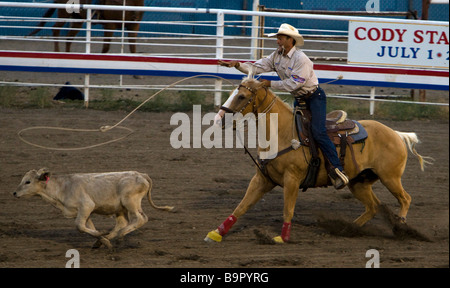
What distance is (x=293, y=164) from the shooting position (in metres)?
6.47

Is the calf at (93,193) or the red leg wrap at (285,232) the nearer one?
the calf at (93,193)

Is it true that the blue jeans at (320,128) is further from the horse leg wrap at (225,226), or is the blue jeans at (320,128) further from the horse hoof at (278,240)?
the horse leg wrap at (225,226)

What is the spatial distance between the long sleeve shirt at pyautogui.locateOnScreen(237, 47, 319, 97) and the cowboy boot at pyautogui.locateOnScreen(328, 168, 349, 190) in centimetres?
80

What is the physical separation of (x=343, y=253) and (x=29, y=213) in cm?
327

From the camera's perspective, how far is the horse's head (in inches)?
246

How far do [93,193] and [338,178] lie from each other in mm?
2299

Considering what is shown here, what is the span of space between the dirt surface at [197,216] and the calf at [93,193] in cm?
31

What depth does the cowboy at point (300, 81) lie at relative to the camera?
6.34 m
